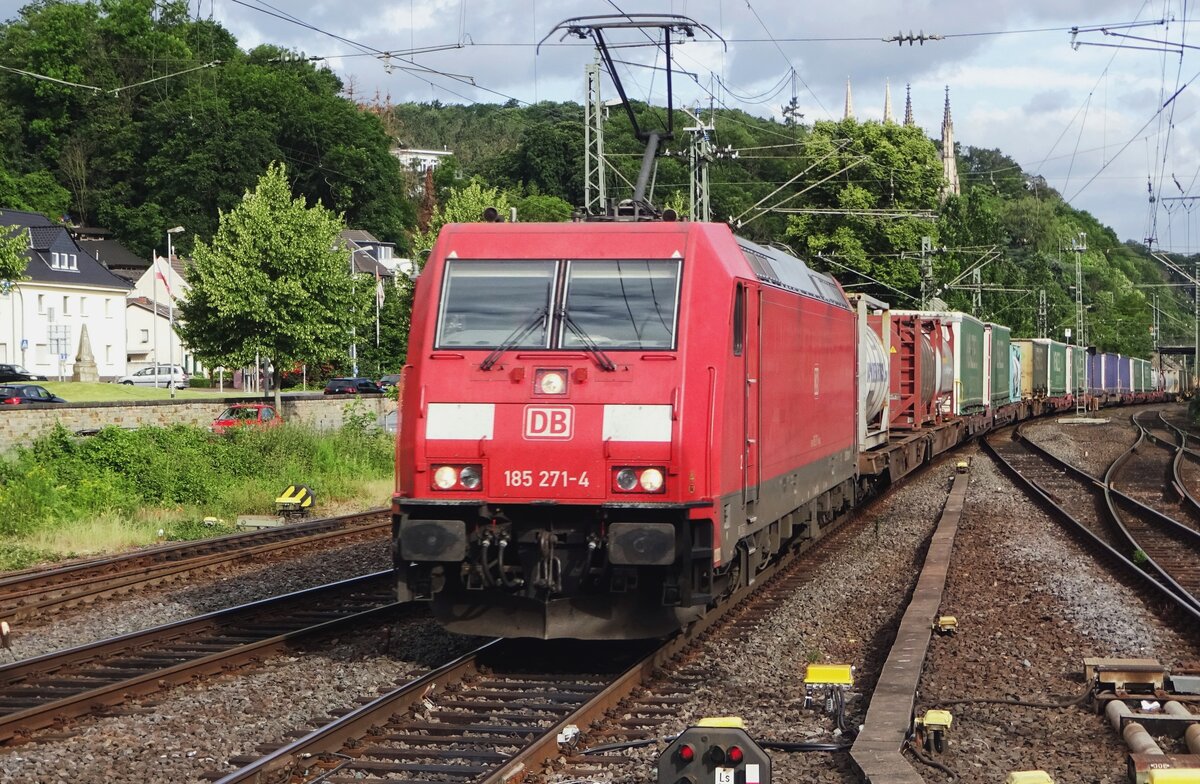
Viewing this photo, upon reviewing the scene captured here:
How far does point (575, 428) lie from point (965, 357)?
26696 mm

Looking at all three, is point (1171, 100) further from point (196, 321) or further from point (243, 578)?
point (196, 321)

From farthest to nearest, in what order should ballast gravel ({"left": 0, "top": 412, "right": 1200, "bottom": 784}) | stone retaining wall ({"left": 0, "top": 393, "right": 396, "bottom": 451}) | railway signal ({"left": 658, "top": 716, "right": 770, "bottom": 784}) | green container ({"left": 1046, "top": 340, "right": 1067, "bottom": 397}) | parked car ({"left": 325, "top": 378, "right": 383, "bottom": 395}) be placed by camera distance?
1. parked car ({"left": 325, "top": 378, "right": 383, "bottom": 395})
2. green container ({"left": 1046, "top": 340, "right": 1067, "bottom": 397})
3. stone retaining wall ({"left": 0, "top": 393, "right": 396, "bottom": 451})
4. ballast gravel ({"left": 0, "top": 412, "right": 1200, "bottom": 784})
5. railway signal ({"left": 658, "top": 716, "right": 770, "bottom": 784})

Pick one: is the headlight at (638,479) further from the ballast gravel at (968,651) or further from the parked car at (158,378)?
the parked car at (158,378)

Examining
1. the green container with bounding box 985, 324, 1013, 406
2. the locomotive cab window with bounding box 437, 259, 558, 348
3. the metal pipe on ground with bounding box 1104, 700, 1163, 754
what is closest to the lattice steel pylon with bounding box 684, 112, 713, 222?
the green container with bounding box 985, 324, 1013, 406

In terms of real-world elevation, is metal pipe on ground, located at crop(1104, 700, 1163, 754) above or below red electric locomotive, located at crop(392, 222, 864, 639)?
below

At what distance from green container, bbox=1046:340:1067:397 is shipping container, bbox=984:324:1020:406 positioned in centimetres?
1119

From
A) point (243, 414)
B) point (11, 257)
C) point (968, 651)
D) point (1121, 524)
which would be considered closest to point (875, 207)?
point (243, 414)

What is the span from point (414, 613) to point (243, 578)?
3379 millimetres

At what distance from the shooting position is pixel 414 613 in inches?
495

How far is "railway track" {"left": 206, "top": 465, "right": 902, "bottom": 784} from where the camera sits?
7.49m

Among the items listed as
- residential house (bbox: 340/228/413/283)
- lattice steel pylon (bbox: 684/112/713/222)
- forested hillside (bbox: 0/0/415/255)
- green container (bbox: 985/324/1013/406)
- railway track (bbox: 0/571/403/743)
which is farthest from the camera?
residential house (bbox: 340/228/413/283)

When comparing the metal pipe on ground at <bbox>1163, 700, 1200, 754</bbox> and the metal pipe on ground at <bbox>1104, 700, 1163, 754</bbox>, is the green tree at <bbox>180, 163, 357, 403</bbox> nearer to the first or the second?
the metal pipe on ground at <bbox>1104, 700, 1163, 754</bbox>

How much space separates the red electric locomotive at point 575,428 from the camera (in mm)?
9555

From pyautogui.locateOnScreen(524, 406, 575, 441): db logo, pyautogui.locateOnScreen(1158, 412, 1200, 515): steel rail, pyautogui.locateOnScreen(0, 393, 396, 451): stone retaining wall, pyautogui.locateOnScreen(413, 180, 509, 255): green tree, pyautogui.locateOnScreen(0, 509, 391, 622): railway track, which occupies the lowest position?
pyautogui.locateOnScreen(0, 509, 391, 622): railway track
